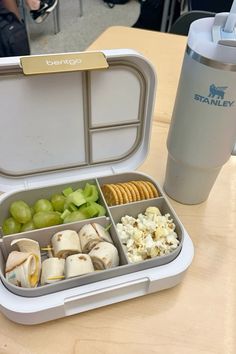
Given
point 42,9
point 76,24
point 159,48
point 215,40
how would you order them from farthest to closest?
point 76,24, point 42,9, point 159,48, point 215,40

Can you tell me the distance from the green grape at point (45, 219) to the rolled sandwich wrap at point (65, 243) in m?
0.03

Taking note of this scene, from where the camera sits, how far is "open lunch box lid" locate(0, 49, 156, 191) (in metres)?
0.43

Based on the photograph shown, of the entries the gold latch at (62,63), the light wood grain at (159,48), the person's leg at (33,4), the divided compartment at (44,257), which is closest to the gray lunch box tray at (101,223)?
the divided compartment at (44,257)

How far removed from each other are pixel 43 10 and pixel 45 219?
5.80 ft

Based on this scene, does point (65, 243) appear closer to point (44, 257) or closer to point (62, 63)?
point (44, 257)

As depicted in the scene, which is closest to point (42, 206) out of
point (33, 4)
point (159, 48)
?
point (159, 48)

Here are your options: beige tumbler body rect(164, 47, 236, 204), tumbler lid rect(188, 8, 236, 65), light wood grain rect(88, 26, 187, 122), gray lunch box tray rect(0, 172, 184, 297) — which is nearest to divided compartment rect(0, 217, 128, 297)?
gray lunch box tray rect(0, 172, 184, 297)

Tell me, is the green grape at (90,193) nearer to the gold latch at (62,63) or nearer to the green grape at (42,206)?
the green grape at (42,206)

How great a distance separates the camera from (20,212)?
17.6 inches

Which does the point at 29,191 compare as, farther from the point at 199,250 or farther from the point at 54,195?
the point at 199,250

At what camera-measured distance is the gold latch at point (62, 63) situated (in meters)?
0.41

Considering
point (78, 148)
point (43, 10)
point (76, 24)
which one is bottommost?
point (76, 24)

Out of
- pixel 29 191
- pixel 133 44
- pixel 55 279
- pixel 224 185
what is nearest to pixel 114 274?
pixel 55 279

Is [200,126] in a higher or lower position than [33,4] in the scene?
higher
